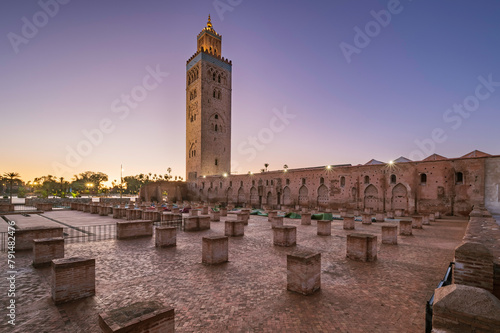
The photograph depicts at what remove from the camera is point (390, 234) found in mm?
10445

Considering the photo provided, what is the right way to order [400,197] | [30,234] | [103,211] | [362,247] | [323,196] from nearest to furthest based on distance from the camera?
1. [362,247]
2. [30,234]
3. [103,211]
4. [400,197]
5. [323,196]

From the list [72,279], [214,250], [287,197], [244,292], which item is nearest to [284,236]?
[214,250]

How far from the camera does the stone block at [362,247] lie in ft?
25.4

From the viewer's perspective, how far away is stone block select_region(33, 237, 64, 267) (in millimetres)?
7184

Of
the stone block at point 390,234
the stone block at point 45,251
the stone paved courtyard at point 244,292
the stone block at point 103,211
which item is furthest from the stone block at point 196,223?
the stone block at point 103,211

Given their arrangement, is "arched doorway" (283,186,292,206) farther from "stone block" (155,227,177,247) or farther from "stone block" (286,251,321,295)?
"stone block" (286,251,321,295)

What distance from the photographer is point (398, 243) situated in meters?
10.8

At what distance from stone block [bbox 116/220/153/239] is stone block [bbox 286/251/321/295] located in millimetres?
9174

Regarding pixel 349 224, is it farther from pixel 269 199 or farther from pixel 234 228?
pixel 269 199

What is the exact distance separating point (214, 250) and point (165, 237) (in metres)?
3.38

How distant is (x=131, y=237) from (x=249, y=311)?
30.4 feet

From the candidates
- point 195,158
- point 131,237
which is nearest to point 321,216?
point 131,237

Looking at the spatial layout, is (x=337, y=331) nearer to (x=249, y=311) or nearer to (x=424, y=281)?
(x=249, y=311)

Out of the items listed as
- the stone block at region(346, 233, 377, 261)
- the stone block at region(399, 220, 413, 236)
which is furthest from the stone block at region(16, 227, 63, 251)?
the stone block at region(399, 220, 413, 236)
